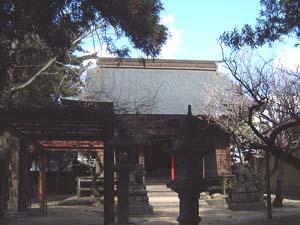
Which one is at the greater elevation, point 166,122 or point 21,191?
point 166,122

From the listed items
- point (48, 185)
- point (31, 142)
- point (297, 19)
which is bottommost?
point (48, 185)

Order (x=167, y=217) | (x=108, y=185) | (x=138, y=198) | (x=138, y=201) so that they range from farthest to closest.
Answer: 1. (x=138, y=198)
2. (x=138, y=201)
3. (x=167, y=217)
4. (x=108, y=185)

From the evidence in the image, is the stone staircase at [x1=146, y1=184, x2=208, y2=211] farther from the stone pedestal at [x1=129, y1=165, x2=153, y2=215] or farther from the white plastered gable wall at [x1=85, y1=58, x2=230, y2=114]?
the white plastered gable wall at [x1=85, y1=58, x2=230, y2=114]

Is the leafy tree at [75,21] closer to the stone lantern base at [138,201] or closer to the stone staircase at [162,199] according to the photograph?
the stone lantern base at [138,201]

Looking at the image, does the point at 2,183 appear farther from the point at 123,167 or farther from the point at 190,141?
the point at 190,141

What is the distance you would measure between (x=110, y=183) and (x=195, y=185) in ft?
16.2

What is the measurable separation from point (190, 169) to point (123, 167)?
5.12 m

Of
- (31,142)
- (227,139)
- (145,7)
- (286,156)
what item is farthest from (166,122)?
(145,7)

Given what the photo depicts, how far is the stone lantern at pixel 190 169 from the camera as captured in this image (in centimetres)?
964

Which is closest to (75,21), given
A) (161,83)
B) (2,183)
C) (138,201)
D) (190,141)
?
(190,141)

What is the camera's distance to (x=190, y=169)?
9.72 metres

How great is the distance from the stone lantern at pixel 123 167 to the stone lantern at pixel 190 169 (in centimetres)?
452

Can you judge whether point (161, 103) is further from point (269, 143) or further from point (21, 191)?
point (269, 143)

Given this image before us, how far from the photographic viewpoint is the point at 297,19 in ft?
34.1
